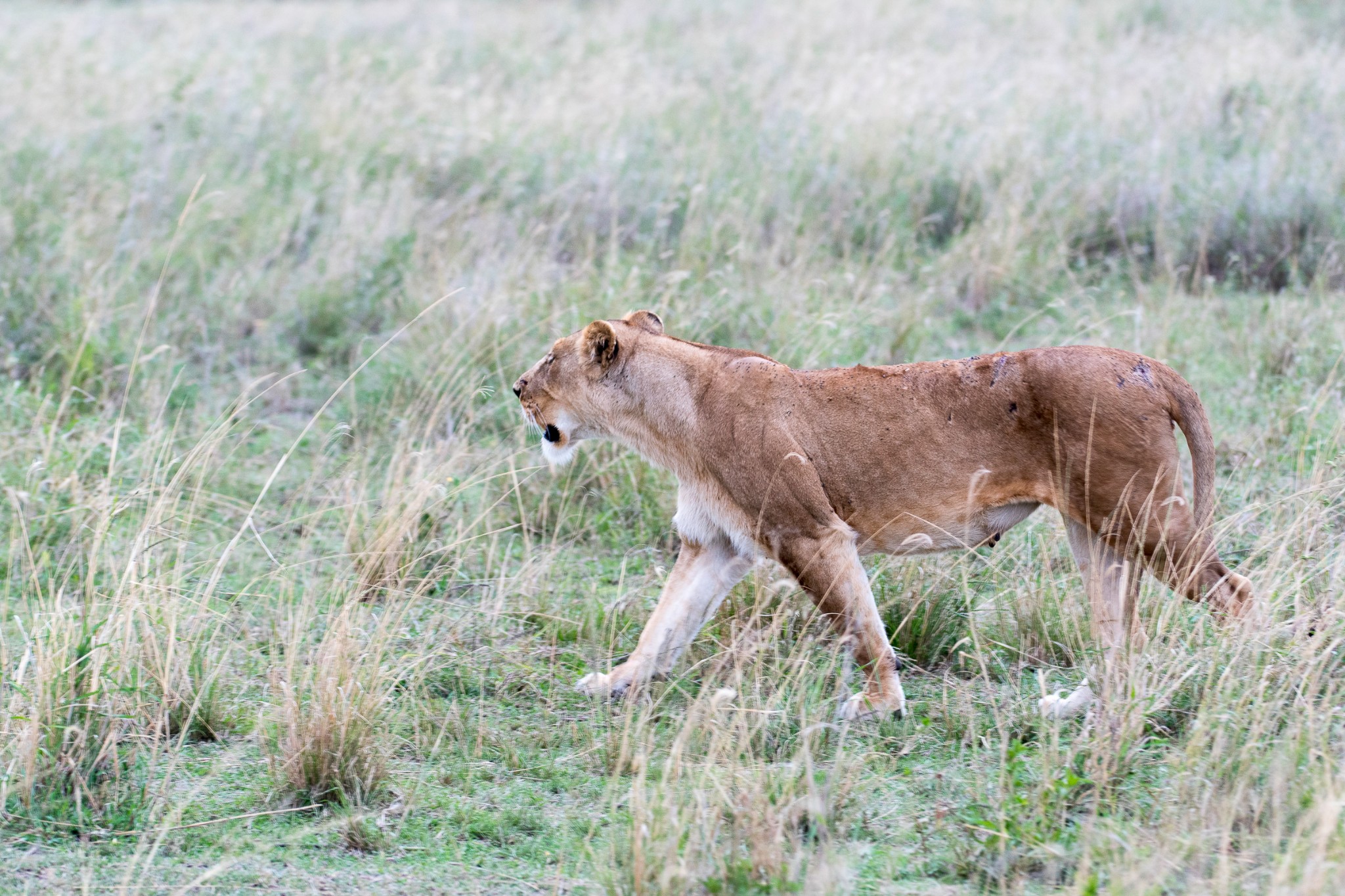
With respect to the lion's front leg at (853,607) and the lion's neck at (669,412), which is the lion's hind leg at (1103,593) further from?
the lion's neck at (669,412)

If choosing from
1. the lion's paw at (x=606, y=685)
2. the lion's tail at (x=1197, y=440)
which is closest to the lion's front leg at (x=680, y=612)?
the lion's paw at (x=606, y=685)

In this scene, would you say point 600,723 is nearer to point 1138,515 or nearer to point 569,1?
point 1138,515

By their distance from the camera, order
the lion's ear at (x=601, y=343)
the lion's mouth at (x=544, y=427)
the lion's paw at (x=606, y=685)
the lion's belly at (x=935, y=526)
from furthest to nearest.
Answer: the lion's mouth at (x=544, y=427) → the lion's ear at (x=601, y=343) → the lion's paw at (x=606, y=685) → the lion's belly at (x=935, y=526)

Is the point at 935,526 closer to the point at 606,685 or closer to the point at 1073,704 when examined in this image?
the point at 1073,704

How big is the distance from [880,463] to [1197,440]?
903 millimetres

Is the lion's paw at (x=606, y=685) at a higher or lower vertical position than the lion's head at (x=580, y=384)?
lower

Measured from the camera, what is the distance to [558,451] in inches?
189

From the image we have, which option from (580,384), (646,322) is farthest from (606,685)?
(646,322)

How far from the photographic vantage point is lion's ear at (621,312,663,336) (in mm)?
4805

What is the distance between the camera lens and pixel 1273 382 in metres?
6.77

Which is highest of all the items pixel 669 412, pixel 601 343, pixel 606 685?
pixel 601 343

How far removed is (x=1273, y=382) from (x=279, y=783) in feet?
16.6

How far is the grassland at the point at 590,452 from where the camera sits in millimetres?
3424

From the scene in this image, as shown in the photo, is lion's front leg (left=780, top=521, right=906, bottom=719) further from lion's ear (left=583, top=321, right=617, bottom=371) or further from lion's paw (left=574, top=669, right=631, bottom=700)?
lion's ear (left=583, top=321, right=617, bottom=371)
